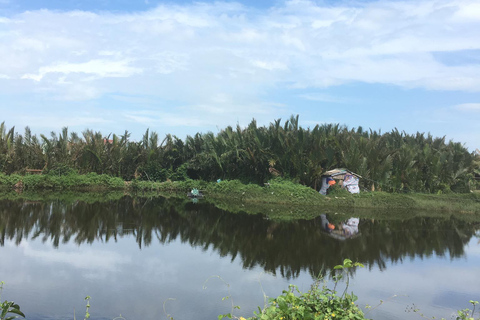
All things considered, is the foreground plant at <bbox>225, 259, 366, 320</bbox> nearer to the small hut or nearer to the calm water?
the calm water

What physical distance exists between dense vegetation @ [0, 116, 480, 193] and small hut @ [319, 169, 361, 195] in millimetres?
746

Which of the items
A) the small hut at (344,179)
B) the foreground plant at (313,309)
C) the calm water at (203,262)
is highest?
the small hut at (344,179)

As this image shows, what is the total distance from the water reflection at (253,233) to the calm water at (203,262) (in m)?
0.03

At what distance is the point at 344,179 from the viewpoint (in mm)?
18469

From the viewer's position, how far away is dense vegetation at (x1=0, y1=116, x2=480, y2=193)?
19.7 m

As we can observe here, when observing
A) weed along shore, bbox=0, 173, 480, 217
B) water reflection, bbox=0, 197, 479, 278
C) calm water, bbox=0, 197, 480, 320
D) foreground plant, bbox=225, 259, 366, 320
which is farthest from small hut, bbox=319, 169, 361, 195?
foreground plant, bbox=225, 259, 366, 320

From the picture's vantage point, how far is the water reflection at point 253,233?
871cm

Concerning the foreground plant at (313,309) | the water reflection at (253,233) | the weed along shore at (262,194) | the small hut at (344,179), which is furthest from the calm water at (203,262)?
the small hut at (344,179)

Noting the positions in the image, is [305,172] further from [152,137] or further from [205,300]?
[205,300]

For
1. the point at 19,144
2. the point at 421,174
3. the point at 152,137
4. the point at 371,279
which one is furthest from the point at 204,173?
the point at 371,279

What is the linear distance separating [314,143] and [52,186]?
1402cm

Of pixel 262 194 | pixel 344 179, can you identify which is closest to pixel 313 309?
pixel 344 179

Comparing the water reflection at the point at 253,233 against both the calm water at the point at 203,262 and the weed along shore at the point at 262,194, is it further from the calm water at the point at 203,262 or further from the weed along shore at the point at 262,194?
the weed along shore at the point at 262,194

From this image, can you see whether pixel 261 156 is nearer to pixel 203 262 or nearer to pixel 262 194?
pixel 262 194
